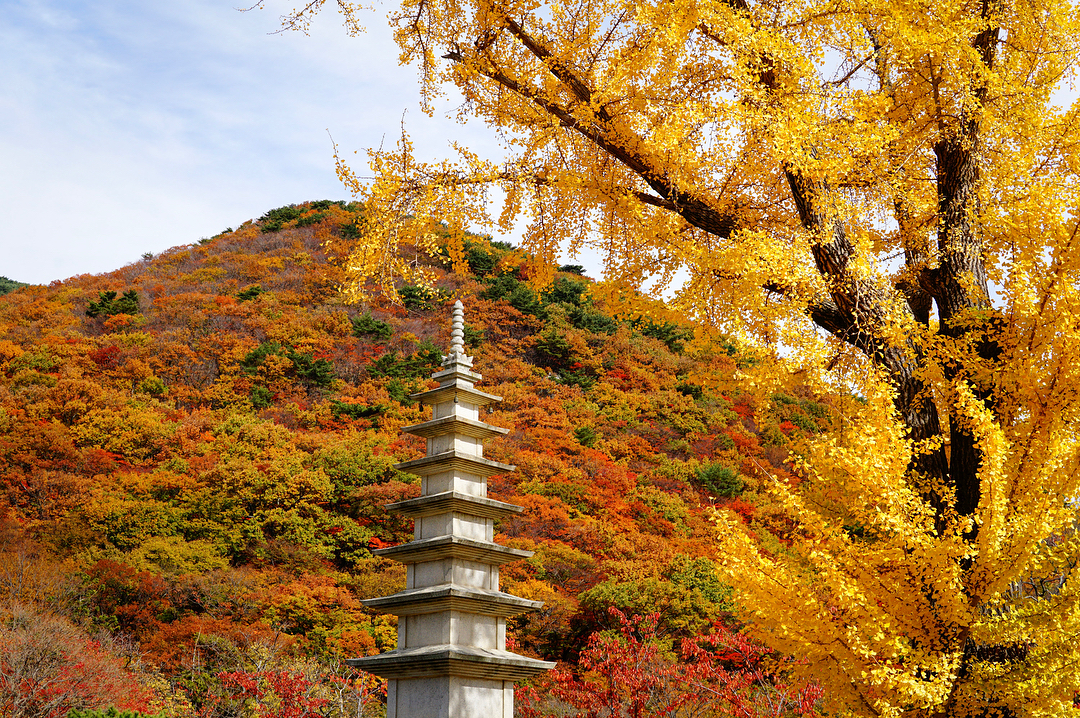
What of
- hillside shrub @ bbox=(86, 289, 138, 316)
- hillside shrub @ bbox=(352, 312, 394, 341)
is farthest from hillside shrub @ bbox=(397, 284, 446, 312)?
hillside shrub @ bbox=(86, 289, 138, 316)

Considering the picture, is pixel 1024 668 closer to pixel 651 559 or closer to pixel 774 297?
pixel 774 297

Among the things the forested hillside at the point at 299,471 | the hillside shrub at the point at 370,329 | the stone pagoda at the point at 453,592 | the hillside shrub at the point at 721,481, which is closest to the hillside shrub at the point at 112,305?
the forested hillside at the point at 299,471

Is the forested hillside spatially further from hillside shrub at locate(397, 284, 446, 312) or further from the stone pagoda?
the stone pagoda

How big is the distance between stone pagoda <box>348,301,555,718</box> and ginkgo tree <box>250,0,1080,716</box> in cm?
179

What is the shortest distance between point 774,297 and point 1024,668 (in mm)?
3109

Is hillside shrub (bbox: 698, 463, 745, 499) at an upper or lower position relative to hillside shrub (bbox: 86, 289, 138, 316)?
lower

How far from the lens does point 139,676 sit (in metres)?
13.2

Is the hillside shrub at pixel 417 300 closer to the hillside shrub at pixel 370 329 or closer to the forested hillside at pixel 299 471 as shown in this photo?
the forested hillside at pixel 299 471

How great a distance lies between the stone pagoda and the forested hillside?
1861 millimetres

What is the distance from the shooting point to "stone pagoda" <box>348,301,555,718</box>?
273 inches

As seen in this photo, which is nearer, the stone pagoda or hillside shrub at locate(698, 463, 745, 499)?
the stone pagoda

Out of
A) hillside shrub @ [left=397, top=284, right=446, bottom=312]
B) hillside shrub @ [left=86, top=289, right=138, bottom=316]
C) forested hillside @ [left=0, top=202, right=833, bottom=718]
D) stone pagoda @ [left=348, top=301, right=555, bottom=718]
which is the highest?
hillside shrub @ [left=397, top=284, right=446, bottom=312]

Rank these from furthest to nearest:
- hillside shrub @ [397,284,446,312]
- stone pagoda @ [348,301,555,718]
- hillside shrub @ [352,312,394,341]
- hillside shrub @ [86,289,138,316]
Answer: hillside shrub @ [397,284,446,312] → hillside shrub @ [352,312,394,341] → hillside shrub @ [86,289,138,316] → stone pagoda @ [348,301,555,718]

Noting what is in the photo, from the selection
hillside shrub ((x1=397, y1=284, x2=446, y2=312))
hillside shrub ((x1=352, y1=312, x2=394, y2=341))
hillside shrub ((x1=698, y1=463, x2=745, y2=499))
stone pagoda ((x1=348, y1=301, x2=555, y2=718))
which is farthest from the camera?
hillside shrub ((x1=397, y1=284, x2=446, y2=312))
